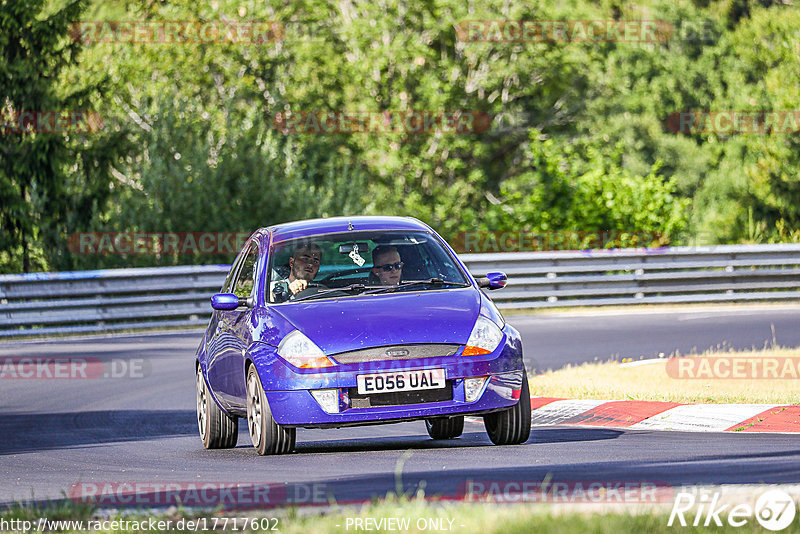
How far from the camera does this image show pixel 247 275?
396 inches

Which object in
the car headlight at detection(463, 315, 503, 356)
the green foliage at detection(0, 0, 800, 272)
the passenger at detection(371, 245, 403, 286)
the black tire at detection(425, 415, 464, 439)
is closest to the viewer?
the car headlight at detection(463, 315, 503, 356)

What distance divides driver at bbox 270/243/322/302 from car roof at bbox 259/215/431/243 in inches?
7.9

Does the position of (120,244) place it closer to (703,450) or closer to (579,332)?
(579,332)

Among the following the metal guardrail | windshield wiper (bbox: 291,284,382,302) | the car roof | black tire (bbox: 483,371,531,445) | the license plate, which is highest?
the car roof

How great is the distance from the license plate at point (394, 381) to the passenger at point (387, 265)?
1.25m

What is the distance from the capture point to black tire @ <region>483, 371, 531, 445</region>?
867 centimetres

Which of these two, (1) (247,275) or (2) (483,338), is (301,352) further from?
(1) (247,275)

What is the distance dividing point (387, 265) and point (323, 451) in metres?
1.40

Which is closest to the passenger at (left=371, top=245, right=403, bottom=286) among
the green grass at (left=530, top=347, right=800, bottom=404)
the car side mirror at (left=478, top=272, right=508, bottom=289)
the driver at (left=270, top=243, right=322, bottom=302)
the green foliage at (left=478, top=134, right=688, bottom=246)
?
the driver at (left=270, top=243, right=322, bottom=302)

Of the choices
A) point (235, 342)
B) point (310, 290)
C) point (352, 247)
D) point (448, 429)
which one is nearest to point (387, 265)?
point (352, 247)

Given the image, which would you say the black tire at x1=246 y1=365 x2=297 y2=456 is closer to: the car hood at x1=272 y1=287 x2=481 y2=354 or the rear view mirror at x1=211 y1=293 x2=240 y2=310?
the car hood at x1=272 y1=287 x2=481 y2=354

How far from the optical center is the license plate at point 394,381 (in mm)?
8227

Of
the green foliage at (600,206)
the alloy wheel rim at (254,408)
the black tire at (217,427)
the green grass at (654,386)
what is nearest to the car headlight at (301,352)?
the alloy wheel rim at (254,408)

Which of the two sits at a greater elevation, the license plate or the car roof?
the car roof
